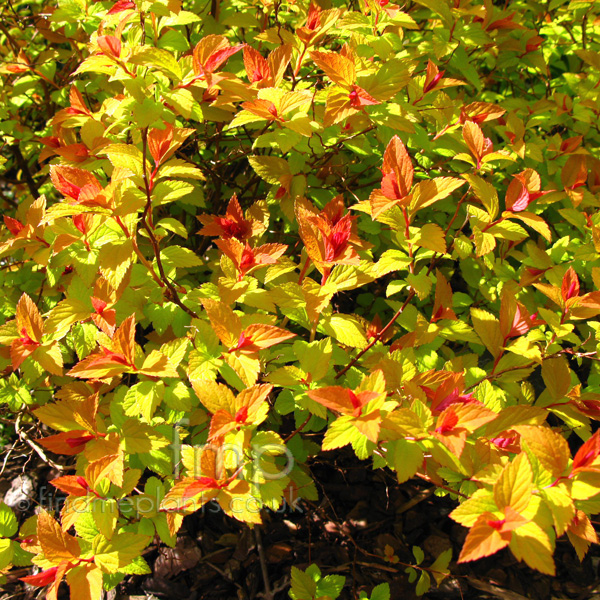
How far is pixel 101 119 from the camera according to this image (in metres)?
1.66

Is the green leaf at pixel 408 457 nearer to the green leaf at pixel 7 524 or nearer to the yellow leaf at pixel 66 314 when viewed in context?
→ the yellow leaf at pixel 66 314

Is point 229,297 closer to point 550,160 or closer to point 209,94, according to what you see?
point 209,94

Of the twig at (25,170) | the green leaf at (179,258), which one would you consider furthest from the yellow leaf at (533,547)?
the twig at (25,170)

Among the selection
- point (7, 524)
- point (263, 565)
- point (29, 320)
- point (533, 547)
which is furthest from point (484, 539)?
point (7, 524)

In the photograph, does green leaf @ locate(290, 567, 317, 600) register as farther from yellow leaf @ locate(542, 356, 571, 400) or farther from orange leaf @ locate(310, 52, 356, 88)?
orange leaf @ locate(310, 52, 356, 88)

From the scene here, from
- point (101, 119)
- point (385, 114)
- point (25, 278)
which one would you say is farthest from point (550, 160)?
point (25, 278)

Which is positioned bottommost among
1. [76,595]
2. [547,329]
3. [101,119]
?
[76,595]

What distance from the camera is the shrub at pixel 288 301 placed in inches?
44.6

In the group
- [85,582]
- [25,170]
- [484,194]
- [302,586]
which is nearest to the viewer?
[85,582]

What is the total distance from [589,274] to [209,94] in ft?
4.33

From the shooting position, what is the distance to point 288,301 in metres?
1.33

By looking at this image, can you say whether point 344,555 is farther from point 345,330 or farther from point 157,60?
point 157,60

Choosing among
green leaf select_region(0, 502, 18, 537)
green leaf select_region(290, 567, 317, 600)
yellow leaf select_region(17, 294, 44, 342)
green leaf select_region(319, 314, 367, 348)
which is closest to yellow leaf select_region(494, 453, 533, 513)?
green leaf select_region(319, 314, 367, 348)

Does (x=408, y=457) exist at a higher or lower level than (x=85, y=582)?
higher
